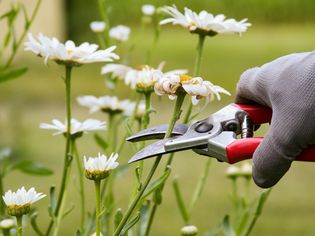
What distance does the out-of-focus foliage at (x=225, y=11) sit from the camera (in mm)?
6039

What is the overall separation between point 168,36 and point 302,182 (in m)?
3.22

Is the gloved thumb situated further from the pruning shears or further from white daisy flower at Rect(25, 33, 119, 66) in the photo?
white daisy flower at Rect(25, 33, 119, 66)

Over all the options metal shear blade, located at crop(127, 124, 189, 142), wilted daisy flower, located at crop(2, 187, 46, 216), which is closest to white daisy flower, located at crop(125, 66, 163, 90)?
metal shear blade, located at crop(127, 124, 189, 142)

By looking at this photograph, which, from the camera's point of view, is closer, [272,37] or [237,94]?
[237,94]

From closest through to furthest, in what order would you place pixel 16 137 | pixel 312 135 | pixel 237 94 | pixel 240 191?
pixel 312 135, pixel 237 94, pixel 240 191, pixel 16 137

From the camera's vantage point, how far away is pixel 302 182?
9.10ft

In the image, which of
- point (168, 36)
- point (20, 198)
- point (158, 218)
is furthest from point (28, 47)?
point (168, 36)

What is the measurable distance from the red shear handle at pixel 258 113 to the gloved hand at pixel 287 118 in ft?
0.20

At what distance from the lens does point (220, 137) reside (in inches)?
33.8

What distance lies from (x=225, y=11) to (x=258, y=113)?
5146 millimetres

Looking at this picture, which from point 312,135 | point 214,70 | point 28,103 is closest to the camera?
point 312,135

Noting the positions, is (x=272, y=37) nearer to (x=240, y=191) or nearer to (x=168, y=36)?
(x=168, y=36)

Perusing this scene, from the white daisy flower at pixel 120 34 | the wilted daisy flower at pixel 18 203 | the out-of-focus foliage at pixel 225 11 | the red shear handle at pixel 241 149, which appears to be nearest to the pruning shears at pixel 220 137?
the red shear handle at pixel 241 149

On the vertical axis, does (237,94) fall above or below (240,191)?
above
